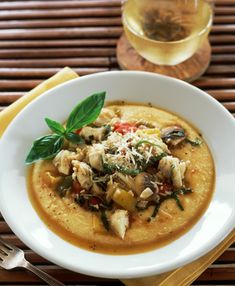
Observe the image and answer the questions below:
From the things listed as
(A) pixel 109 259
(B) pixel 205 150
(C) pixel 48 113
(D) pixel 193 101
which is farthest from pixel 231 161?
(C) pixel 48 113

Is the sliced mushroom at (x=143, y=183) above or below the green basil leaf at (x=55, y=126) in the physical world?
below

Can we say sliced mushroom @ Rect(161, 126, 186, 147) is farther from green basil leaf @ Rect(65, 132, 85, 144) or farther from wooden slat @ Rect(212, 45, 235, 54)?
wooden slat @ Rect(212, 45, 235, 54)

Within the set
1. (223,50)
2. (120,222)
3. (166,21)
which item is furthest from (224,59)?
(120,222)

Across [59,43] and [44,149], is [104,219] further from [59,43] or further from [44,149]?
[59,43]

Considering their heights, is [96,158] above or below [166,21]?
below

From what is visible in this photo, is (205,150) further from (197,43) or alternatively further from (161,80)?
(197,43)

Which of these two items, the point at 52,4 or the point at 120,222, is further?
the point at 52,4

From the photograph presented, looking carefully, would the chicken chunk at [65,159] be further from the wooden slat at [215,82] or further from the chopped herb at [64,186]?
the wooden slat at [215,82]

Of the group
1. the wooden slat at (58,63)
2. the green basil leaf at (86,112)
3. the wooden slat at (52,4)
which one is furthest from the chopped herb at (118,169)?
the wooden slat at (52,4)
